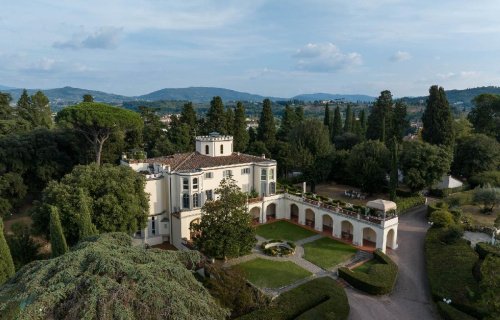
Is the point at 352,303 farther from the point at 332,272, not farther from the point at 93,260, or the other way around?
the point at 93,260

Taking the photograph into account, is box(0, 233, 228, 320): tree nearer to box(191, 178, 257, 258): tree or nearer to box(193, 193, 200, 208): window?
box(191, 178, 257, 258): tree

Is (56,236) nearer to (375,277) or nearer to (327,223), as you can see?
(375,277)

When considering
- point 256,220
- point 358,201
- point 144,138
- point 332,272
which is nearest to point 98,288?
point 332,272

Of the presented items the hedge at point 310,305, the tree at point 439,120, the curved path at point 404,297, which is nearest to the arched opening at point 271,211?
the curved path at point 404,297

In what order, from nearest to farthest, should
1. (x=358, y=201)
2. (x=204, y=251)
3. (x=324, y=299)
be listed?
(x=324, y=299), (x=204, y=251), (x=358, y=201)

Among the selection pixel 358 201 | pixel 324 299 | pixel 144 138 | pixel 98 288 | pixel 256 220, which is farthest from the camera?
pixel 144 138

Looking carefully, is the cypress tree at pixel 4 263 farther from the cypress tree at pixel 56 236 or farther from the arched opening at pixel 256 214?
the arched opening at pixel 256 214

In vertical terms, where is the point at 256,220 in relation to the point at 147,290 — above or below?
below
